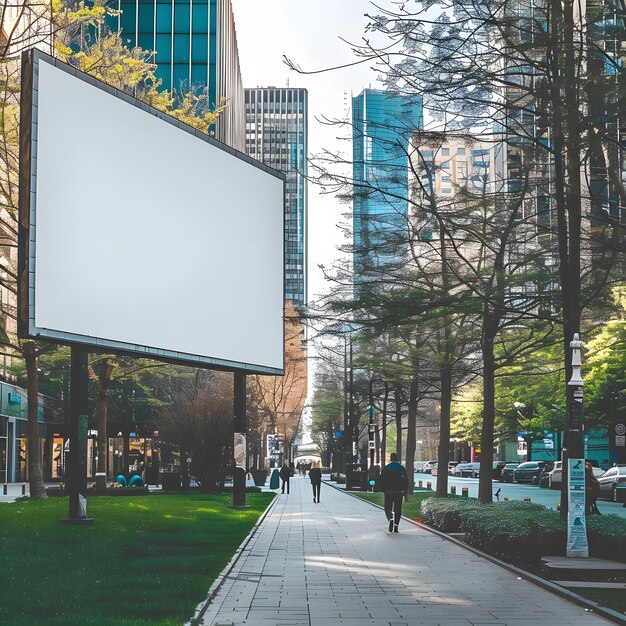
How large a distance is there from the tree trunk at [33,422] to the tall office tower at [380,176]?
1588 cm

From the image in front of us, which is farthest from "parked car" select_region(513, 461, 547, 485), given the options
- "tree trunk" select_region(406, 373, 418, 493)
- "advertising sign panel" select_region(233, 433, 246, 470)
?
"advertising sign panel" select_region(233, 433, 246, 470)

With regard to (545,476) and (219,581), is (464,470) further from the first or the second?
(219,581)

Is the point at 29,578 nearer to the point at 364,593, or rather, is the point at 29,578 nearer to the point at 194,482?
the point at 364,593

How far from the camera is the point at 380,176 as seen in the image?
68.6 feet

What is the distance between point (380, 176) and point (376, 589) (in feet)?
29.8

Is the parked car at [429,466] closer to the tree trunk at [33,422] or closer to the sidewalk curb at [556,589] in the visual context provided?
the tree trunk at [33,422]

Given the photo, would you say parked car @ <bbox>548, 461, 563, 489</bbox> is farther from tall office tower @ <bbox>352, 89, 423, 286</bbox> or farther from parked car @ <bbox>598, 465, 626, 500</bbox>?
tall office tower @ <bbox>352, 89, 423, 286</bbox>

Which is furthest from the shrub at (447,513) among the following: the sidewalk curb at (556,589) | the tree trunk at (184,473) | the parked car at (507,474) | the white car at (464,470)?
the white car at (464,470)

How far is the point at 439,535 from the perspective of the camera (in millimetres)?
24438

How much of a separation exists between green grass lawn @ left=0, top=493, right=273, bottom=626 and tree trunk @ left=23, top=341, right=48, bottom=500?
559 cm

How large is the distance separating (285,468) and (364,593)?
4181cm

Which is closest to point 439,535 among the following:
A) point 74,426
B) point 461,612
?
point 74,426

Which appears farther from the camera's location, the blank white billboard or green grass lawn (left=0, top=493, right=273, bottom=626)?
the blank white billboard

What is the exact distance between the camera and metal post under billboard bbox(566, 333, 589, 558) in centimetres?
1766
